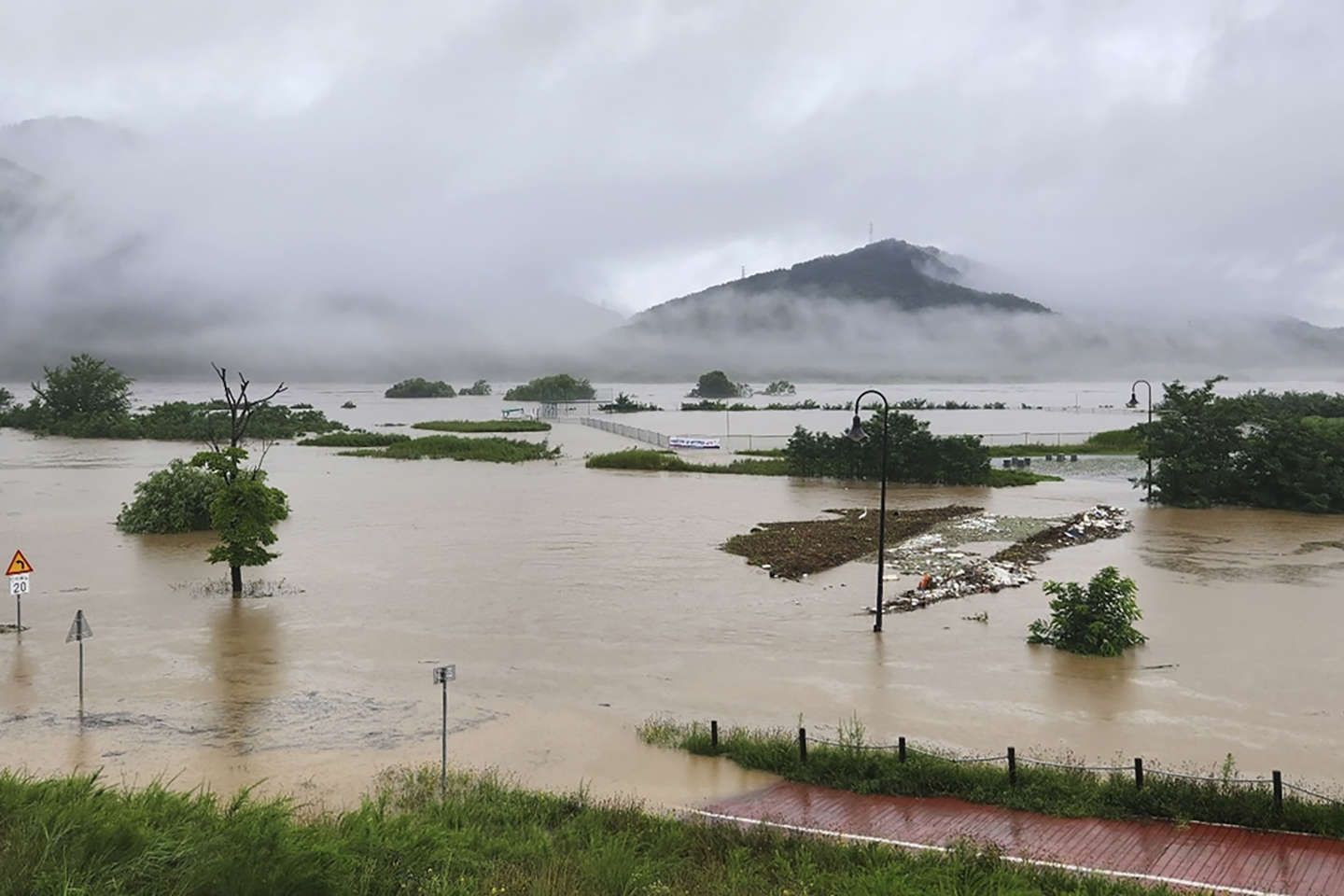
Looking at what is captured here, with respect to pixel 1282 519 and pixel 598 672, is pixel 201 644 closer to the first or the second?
pixel 598 672

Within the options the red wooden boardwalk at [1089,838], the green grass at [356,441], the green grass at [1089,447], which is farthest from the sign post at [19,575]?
the green grass at [1089,447]

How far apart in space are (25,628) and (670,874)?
54.3 feet

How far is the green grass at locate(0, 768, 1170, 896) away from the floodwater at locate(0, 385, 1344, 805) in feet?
7.44

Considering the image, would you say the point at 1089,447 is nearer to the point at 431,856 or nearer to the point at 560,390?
the point at 431,856

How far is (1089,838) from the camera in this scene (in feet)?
30.6

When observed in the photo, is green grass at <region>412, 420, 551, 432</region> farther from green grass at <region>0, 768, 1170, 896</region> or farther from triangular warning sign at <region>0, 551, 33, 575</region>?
green grass at <region>0, 768, 1170, 896</region>

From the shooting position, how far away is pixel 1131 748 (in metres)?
12.5

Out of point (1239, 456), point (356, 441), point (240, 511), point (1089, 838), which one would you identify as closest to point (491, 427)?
point (356, 441)

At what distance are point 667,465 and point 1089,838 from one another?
1678 inches

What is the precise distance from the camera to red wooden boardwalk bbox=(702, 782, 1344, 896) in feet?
27.6

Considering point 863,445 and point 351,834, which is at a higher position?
point 863,445

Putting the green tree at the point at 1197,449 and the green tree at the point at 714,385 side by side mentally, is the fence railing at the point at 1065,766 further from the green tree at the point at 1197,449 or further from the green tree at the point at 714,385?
the green tree at the point at 714,385

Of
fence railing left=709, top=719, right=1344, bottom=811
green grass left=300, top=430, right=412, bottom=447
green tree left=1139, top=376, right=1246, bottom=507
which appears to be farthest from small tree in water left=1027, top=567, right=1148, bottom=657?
green grass left=300, top=430, right=412, bottom=447

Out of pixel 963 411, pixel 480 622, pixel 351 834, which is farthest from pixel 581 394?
pixel 351 834
